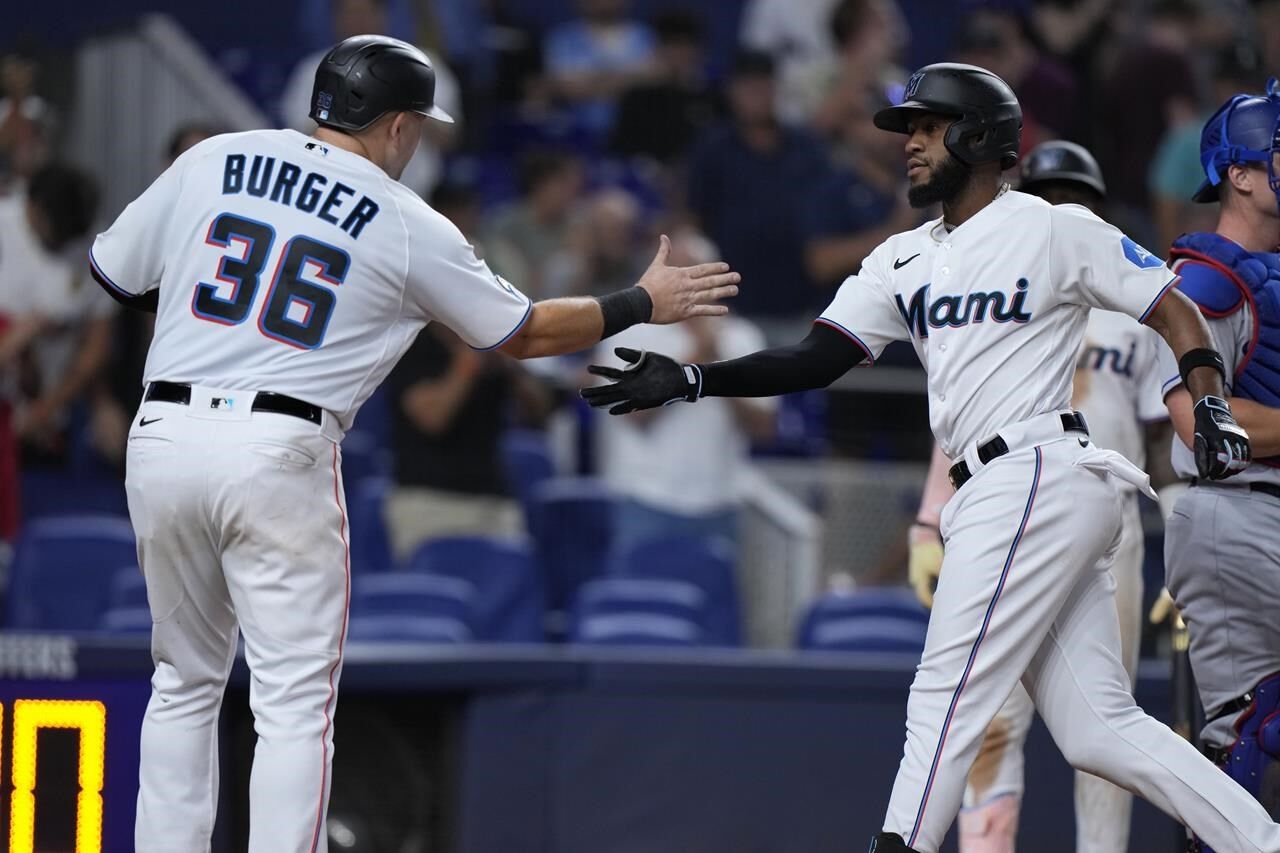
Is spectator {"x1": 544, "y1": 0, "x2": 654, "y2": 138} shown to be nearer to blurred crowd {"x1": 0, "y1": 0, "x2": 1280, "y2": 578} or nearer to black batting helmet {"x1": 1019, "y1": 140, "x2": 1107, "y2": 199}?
blurred crowd {"x1": 0, "y1": 0, "x2": 1280, "y2": 578}

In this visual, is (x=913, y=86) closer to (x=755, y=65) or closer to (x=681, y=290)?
(x=681, y=290)

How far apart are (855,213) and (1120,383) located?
3.78 meters

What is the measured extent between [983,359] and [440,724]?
3.08m

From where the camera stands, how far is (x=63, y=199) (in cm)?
870

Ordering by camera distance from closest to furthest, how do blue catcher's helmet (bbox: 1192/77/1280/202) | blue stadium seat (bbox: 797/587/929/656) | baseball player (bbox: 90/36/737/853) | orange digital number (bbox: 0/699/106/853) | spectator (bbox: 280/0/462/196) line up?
baseball player (bbox: 90/36/737/853), blue catcher's helmet (bbox: 1192/77/1280/202), orange digital number (bbox: 0/699/106/853), blue stadium seat (bbox: 797/587/929/656), spectator (bbox: 280/0/462/196)

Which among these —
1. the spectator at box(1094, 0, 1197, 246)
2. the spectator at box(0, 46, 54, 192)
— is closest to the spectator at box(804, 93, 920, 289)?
the spectator at box(1094, 0, 1197, 246)

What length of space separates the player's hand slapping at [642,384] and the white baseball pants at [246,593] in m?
0.70

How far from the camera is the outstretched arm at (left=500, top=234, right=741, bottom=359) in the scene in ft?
15.1

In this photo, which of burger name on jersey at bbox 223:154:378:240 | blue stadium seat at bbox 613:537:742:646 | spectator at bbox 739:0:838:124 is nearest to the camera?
burger name on jersey at bbox 223:154:378:240

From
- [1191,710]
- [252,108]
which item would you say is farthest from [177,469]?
[252,108]

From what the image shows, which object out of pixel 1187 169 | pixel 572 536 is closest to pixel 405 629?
pixel 572 536

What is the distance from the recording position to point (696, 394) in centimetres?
457

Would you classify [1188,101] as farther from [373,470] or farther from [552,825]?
[552,825]

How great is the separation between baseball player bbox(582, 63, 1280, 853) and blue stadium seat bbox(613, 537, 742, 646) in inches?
125
